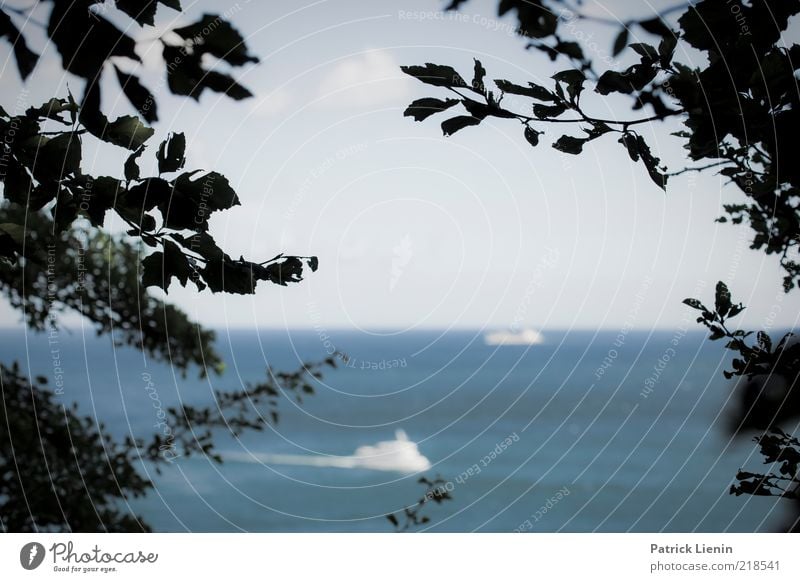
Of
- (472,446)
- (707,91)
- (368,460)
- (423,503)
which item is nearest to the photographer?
(707,91)

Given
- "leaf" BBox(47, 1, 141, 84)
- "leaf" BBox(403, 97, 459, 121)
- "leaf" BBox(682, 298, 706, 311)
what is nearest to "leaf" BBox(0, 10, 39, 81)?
"leaf" BBox(47, 1, 141, 84)

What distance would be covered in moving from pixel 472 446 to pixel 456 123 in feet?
48.1

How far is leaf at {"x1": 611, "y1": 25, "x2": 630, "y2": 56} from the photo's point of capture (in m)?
1.38

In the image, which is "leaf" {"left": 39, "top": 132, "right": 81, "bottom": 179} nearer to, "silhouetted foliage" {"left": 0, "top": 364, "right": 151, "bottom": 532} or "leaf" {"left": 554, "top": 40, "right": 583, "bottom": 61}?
"leaf" {"left": 554, "top": 40, "right": 583, "bottom": 61}

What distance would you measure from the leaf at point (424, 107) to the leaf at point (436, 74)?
0.04m

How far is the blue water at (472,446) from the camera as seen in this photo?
9.24 metres

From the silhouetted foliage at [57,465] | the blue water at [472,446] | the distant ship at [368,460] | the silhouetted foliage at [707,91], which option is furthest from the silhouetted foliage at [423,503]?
the distant ship at [368,460]

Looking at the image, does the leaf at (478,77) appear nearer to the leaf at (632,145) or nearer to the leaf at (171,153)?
the leaf at (632,145)

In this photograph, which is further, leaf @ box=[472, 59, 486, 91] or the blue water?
the blue water

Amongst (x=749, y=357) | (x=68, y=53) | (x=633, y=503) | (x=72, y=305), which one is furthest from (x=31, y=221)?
(x=633, y=503)

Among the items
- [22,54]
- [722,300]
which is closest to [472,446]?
[722,300]

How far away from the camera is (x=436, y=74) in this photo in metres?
1.03

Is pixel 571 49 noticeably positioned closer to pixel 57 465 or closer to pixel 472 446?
pixel 57 465

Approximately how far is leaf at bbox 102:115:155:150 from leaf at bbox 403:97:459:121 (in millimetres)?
417
